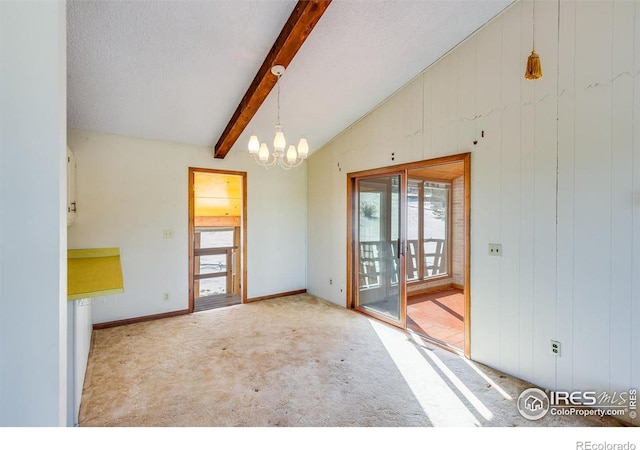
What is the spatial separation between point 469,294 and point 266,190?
3.46 meters

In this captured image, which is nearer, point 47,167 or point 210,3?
point 47,167

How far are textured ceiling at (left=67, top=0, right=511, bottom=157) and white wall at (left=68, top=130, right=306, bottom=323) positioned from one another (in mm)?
329

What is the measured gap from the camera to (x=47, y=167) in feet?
3.33

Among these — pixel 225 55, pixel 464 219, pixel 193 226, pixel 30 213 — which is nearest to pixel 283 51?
pixel 225 55

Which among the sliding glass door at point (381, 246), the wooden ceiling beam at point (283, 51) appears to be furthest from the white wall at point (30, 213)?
the sliding glass door at point (381, 246)

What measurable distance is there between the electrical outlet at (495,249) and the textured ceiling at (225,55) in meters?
2.08

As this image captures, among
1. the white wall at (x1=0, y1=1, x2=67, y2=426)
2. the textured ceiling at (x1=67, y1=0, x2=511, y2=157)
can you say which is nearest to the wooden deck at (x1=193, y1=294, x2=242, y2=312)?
the textured ceiling at (x1=67, y1=0, x2=511, y2=157)

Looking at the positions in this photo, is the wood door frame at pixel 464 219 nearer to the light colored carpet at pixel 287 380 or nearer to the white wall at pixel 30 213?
the light colored carpet at pixel 287 380

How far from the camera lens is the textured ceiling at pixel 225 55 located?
2236 mm

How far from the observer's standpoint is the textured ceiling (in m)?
2.24

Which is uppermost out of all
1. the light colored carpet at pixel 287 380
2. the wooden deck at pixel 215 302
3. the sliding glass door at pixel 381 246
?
the sliding glass door at pixel 381 246

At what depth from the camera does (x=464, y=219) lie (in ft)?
9.73

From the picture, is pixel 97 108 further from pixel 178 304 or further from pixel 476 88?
pixel 476 88

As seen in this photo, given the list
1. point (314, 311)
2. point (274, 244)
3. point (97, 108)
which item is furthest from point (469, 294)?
point (97, 108)
